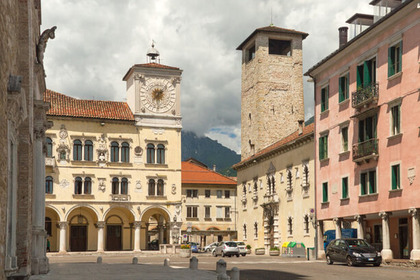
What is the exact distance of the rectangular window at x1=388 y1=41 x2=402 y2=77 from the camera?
32812 millimetres

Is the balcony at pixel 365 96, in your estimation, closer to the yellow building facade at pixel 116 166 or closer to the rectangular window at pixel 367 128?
the rectangular window at pixel 367 128

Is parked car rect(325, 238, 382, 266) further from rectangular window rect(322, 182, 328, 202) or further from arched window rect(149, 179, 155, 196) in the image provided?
arched window rect(149, 179, 155, 196)

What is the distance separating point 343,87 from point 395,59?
6.46 m

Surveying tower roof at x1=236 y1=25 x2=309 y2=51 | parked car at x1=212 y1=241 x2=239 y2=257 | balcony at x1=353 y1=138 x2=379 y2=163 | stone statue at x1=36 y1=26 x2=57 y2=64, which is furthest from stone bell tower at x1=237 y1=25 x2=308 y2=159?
stone statue at x1=36 y1=26 x2=57 y2=64

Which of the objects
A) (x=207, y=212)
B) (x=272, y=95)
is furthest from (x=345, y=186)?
(x=207, y=212)

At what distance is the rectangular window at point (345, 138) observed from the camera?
38688 mm

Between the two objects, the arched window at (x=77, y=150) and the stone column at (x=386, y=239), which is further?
the arched window at (x=77, y=150)

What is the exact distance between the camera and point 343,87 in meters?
39.6

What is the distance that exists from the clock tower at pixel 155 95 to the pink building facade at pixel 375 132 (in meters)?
24.5

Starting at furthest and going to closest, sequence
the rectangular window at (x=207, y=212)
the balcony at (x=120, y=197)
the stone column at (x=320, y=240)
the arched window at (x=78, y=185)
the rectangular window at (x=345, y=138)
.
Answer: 1. the rectangular window at (x=207, y=212)
2. the balcony at (x=120, y=197)
3. the arched window at (x=78, y=185)
4. the stone column at (x=320, y=240)
5. the rectangular window at (x=345, y=138)

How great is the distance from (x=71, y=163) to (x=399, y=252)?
3641cm

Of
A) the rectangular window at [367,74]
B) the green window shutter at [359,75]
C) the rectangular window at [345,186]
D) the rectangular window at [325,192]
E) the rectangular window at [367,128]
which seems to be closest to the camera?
the rectangular window at [367,128]

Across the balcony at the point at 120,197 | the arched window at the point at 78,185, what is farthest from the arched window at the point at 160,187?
the arched window at the point at 78,185

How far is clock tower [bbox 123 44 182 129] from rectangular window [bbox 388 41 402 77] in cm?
3379
